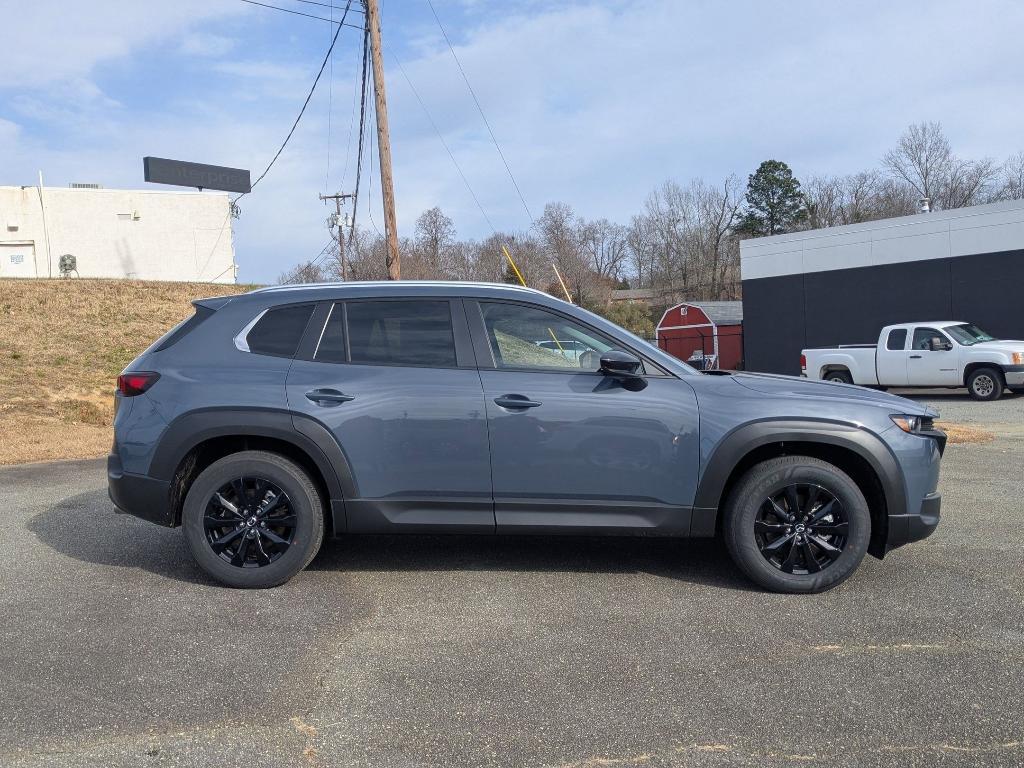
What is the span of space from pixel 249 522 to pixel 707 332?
120 feet

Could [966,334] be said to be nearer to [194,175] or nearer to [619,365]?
[619,365]

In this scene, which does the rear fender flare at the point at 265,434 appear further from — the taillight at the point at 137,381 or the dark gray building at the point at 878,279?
the dark gray building at the point at 878,279

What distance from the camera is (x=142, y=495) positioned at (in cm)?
491

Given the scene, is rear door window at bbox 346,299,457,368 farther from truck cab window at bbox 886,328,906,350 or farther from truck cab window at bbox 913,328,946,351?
truck cab window at bbox 886,328,906,350

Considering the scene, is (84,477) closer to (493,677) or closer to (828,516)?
(493,677)

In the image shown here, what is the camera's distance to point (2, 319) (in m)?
20.8

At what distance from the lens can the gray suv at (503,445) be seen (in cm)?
469

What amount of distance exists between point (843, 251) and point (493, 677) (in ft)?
89.7

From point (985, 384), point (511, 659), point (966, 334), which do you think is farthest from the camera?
point (966, 334)

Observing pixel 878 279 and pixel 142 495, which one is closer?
pixel 142 495

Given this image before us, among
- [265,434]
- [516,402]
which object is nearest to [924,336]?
[516,402]

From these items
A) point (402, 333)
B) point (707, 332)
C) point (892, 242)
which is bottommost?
point (707, 332)

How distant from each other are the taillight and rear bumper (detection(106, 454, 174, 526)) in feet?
1.32

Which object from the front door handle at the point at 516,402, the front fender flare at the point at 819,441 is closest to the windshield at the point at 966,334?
the front fender flare at the point at 819,441
